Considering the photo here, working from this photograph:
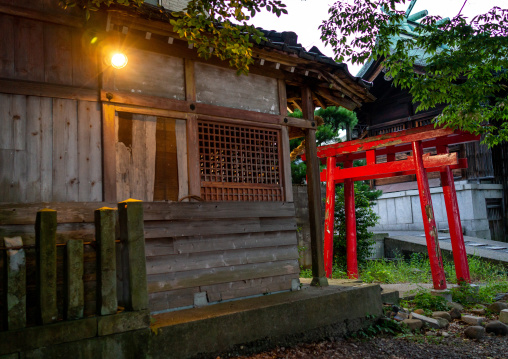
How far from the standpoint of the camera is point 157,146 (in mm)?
5793

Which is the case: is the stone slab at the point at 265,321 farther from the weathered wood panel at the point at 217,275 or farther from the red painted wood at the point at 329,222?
the red painted wood at the point at 329,222

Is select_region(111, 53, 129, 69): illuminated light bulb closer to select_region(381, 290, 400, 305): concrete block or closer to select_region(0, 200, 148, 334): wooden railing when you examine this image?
select_region(0, 200, 148, 334): wooden railing

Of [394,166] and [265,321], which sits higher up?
[394,166]

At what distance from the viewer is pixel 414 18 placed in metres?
26.1

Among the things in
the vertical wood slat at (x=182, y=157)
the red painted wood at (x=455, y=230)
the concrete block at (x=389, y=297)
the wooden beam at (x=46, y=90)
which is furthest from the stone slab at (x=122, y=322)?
the red painted wood at (x=455, y=230)

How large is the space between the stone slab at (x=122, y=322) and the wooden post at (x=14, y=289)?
69 cm

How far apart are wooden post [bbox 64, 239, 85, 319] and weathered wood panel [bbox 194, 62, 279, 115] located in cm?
329

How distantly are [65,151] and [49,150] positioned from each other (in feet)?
0.61

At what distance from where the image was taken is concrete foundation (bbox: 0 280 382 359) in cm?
376

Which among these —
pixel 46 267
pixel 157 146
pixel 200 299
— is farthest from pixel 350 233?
pixel 46 267

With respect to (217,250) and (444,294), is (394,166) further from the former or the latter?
(217,250)

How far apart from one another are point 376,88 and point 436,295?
1556 cm

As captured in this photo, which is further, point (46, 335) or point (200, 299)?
point (200, 299)

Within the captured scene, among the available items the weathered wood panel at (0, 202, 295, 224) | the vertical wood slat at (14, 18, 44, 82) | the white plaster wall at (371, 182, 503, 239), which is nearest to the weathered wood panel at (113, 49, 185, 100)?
the vertical wood slat at (14, 18, 44, 82)
